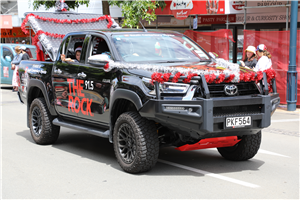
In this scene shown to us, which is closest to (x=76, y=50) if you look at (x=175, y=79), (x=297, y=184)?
(x=175, y=79)

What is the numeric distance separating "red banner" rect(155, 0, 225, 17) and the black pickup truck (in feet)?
30.7

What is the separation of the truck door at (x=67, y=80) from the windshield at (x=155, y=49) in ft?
3.02

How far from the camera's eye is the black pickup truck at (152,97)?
5.29 metres

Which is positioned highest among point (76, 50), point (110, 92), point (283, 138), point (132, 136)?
point (76, 50)

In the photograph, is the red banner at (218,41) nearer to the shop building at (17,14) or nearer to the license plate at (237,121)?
the shop building at (17,14)

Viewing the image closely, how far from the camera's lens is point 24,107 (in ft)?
43.8

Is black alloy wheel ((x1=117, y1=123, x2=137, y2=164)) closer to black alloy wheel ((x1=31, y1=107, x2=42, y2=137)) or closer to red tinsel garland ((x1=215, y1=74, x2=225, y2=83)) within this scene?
red tinsel garland ((x1=215, y1=74, x2=225, y2=83))

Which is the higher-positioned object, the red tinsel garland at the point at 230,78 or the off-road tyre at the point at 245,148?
the red tinsel garland at the point at 230,78

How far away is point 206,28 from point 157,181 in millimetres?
16914

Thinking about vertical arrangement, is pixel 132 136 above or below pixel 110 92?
below

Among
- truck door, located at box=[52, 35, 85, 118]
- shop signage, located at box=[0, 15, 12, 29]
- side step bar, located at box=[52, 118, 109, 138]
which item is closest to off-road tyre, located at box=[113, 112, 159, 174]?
side step bar, located at box=[52, 118, 109, 138]

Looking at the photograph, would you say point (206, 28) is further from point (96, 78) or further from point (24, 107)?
point (96, 78)

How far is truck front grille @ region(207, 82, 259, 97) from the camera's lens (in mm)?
5391

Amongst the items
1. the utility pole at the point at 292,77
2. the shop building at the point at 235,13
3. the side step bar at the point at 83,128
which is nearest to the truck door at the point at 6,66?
the shop building at the point at 235,13
